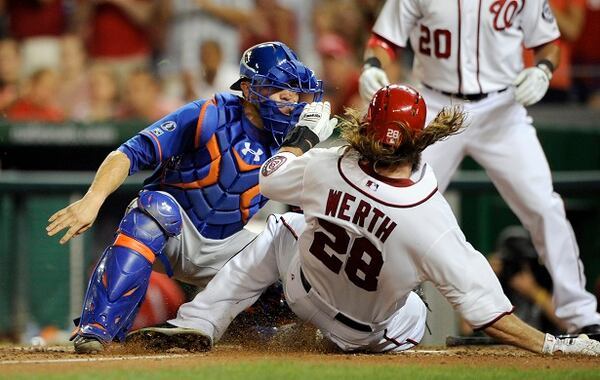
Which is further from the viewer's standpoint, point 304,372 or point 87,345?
point 87,345

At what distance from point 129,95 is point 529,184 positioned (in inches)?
180

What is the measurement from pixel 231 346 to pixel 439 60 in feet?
6.95

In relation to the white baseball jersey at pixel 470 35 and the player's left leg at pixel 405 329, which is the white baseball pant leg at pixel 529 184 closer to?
the white baseball jersey at pixel 470 35

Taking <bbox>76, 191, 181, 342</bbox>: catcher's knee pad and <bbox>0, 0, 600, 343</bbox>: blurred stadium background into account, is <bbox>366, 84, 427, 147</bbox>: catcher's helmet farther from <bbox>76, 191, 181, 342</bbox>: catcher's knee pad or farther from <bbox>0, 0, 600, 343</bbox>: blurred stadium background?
<bbox>0, 0, 600, 343</bbox>: blurred stadium background

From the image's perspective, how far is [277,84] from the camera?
548cm

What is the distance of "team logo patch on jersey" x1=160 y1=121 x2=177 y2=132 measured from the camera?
5387 millimetres

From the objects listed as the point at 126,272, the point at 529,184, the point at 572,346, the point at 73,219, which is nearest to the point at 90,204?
the point at 73,219

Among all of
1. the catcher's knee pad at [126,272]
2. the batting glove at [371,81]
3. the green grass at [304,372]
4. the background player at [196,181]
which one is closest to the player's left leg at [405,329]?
the green grass at [304,372]

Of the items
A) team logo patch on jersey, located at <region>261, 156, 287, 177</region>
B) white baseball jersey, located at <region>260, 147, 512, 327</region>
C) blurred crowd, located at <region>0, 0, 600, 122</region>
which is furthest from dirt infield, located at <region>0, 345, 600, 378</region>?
blurred crowd, located at <region>0, 0, 600, 122</region>

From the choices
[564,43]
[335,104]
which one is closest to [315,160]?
[335,104]

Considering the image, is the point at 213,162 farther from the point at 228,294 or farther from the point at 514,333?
the point at 514,333

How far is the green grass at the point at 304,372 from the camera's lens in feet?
14.0

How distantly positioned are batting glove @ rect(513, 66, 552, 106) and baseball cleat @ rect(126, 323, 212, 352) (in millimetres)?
2384

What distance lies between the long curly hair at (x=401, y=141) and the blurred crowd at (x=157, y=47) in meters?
4.94
